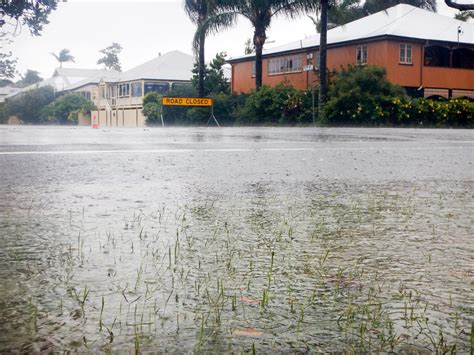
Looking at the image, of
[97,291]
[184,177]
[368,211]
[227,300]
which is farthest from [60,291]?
[184,177]

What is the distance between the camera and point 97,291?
7.00ft

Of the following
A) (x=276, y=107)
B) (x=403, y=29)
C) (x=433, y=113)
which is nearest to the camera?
(x=433, y=113)

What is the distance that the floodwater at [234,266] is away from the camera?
175 centimetres

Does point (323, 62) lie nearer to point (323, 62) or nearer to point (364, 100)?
point (323, 62)

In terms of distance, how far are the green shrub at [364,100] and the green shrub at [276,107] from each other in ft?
7.52

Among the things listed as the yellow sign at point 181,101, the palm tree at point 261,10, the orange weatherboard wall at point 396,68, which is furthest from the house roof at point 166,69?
the palm tree at point 261,10

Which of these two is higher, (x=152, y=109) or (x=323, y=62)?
(x=323, y=62)

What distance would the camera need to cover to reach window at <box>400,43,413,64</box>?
37.7 metres

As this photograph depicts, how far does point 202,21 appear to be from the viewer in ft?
126

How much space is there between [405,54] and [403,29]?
170cm

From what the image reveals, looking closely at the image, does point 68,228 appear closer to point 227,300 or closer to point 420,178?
Result: point 227,300

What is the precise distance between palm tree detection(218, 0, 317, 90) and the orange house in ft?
10.0

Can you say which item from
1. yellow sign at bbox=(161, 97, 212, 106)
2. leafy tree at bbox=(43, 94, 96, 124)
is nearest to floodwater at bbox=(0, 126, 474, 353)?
yellow sign at bbox=(161, 97, 212, 106)

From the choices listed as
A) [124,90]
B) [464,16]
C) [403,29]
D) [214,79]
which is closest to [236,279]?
[403,29]
